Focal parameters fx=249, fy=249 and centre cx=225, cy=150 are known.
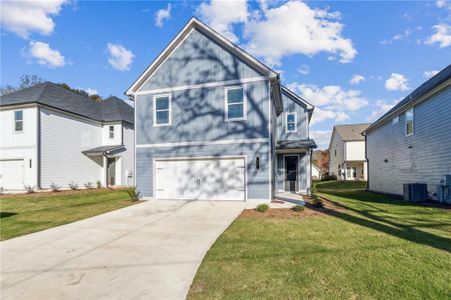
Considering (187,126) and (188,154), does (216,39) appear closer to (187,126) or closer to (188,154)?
(187,126)

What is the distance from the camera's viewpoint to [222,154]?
40.3ft

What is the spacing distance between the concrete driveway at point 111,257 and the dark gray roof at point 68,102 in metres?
14.5

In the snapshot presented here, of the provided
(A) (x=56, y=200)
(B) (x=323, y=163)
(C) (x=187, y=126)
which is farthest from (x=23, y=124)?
(B) (x=323, y=163)

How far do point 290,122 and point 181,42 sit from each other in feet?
31.0

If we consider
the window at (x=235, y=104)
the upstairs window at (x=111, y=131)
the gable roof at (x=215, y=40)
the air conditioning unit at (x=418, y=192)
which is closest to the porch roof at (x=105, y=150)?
the upstairs window at (x=111, y=131)

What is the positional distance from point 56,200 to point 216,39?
41.0 feet

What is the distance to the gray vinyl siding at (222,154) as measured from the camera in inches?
459

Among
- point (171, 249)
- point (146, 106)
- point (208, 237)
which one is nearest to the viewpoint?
point (171, 249)

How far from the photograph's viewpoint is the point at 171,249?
18.8 feet

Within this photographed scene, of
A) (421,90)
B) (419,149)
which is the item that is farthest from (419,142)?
(421,90)

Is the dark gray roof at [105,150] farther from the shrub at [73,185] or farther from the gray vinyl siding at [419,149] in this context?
the gray vinyl siding at [419,149]

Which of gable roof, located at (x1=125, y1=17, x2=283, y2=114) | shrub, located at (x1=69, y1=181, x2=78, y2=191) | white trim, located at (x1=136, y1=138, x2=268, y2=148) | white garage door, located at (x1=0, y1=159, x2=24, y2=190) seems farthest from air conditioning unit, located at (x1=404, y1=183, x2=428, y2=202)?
white garage door, located at (x1=0, y1=159, x2=24, y2=190)

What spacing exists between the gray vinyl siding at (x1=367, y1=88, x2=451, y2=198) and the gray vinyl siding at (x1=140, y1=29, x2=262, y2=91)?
9087mm

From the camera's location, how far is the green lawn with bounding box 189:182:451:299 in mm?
3680
